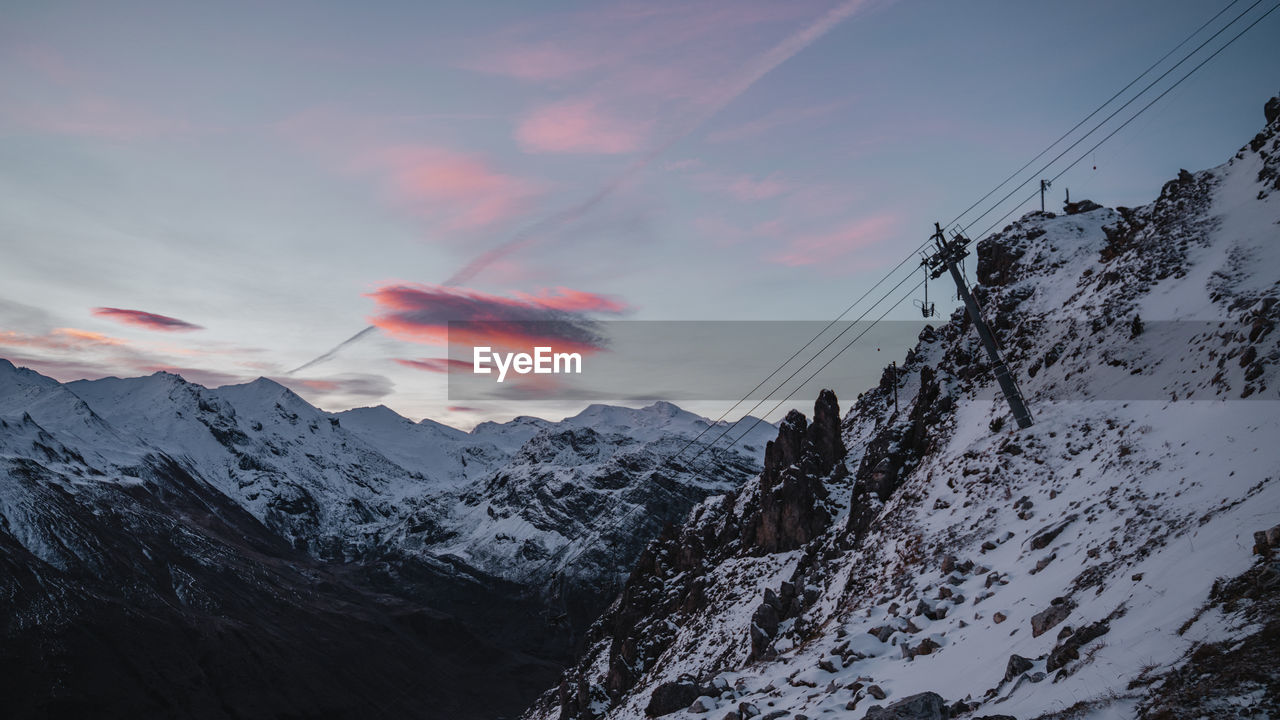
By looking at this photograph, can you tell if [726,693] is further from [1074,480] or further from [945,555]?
[1074,480]

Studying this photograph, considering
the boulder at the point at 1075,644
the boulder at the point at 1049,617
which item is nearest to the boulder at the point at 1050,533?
the boulder at the point at 1049,617

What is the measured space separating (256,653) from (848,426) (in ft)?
537

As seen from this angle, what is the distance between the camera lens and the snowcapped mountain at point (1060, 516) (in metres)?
12.0

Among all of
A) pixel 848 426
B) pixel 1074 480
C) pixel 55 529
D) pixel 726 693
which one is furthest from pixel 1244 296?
pixel 55 529

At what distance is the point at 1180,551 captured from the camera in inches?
572

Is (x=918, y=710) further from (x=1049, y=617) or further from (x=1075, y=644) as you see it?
(x=1049, y=617)

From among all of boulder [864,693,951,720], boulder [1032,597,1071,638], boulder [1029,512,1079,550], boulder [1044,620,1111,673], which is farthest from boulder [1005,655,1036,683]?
boulder [1029,512,1079,550]

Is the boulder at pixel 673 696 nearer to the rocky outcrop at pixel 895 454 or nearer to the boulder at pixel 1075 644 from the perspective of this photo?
the rocky outcrop at pixel 895 454

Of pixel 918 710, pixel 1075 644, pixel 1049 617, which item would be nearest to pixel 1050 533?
pixel 1049 617

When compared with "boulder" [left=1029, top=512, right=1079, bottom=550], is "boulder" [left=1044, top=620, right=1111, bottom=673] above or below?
below

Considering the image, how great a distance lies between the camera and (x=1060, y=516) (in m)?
22.3

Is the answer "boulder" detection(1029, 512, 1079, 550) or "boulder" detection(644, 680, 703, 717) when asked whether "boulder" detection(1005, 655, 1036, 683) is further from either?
"boulder" detection(644, 680, 703, 717)

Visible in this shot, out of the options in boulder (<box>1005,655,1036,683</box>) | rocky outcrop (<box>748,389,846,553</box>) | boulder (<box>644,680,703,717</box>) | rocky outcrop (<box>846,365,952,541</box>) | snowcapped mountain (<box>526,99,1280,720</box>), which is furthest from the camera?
rocky outcrop (<box>748,389,846,553</box>)

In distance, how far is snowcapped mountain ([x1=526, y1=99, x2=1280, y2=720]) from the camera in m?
12.0
